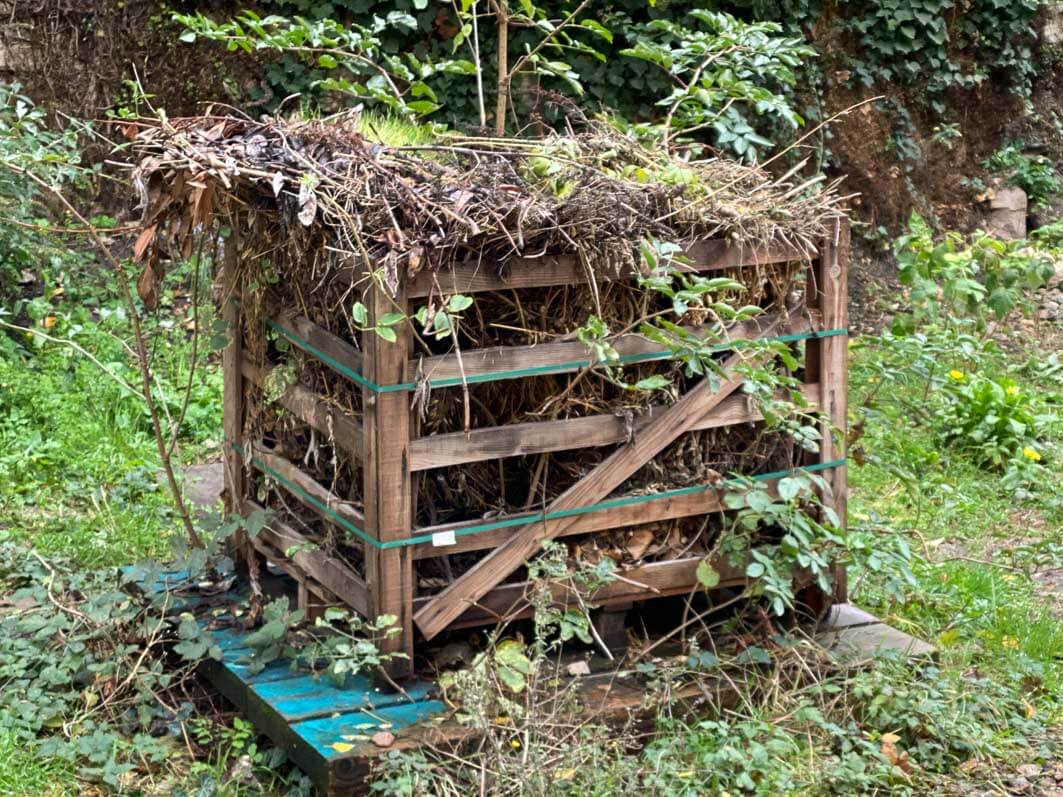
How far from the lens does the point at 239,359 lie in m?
4.83

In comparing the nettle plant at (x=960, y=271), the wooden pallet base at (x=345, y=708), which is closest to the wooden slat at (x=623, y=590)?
the wooden pallet base at (x=345, y=708)

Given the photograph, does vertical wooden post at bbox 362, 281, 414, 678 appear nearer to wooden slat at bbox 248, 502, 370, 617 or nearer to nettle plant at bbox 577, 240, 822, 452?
wooden slat at bbox 248, 502, 370, 617

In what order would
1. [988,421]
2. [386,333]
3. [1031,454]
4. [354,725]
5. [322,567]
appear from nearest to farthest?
[386,333], [354,725], [322,567], [1031,454], [988,421]

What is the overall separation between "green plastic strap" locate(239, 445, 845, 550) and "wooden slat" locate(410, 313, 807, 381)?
0.43m

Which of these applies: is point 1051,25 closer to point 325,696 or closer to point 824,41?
point 824,41

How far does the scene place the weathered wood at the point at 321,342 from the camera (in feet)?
13.4

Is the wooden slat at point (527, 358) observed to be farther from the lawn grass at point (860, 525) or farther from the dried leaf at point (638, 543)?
the lawn grass at point (860, 525)

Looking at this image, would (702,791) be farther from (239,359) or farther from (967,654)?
(239,359)

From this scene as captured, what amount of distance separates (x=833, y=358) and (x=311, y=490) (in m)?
1.75

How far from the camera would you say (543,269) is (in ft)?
13.5

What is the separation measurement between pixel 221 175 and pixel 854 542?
88.5 inches

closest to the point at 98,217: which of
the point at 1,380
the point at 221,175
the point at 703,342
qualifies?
the point at 1,380

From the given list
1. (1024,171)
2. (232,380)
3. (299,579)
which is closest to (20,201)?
(232,380)

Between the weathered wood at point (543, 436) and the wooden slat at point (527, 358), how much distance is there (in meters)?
0.18
